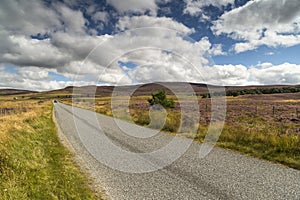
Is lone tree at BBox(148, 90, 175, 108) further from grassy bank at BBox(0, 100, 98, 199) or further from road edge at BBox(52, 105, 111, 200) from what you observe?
grassy bank at BBox(0, 100, 98, 199)

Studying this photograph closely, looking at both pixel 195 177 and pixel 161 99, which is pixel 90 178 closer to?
pixel 195 177

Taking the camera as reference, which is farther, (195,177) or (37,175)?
(195,177)

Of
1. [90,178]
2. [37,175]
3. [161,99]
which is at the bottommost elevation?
[90,178]

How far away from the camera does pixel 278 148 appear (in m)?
9.09

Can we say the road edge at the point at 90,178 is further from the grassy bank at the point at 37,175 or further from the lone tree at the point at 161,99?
the lone tree at the point at 161,99

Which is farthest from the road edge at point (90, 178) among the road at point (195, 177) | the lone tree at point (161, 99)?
the lone tree at point (161, 99)

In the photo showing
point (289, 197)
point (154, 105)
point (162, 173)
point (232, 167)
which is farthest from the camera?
point (154, 105)

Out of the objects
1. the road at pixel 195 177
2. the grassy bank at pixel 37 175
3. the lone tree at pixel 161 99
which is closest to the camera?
the grassy bank at pixel 37 175

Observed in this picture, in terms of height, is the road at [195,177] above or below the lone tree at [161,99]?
below

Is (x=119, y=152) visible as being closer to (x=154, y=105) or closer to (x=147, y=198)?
(x=147, y=198)

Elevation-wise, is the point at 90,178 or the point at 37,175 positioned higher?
the point at 37,175

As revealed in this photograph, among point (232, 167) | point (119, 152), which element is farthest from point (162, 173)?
point (119, 152)

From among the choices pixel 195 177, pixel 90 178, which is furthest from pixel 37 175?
pixel 195 177

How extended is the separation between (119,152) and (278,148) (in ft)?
21.2
